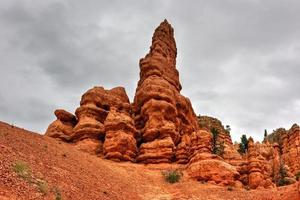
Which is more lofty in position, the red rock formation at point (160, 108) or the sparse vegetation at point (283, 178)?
the red rock formation at point (160, 108)

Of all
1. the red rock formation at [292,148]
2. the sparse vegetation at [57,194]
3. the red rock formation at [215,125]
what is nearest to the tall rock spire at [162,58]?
the red rock formation at [215,125]

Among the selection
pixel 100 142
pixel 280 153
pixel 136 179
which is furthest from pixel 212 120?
pixel 136 179

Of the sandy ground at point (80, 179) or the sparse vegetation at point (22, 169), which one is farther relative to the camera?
the sparse vegetation at point (22, 169)

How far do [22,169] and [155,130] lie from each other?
79.1 feet

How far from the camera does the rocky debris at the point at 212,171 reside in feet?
125

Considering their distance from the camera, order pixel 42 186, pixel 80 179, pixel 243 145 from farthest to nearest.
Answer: pixel 243 145
pixel 80 179
pixel 42 186

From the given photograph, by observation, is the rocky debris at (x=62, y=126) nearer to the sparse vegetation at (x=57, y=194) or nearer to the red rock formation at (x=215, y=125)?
the sparse vegetation at (x=57, y=194)

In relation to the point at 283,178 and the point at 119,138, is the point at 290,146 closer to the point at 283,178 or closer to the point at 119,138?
the point at 283,178

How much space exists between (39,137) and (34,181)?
48.7ft

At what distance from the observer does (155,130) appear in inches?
1811

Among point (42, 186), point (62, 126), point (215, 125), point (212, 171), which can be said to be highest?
point (215, 125)

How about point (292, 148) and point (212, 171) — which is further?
point (292, 148)

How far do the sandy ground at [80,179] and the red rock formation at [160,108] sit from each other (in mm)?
2666

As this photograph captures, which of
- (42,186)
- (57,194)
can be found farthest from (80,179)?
(42,186)
